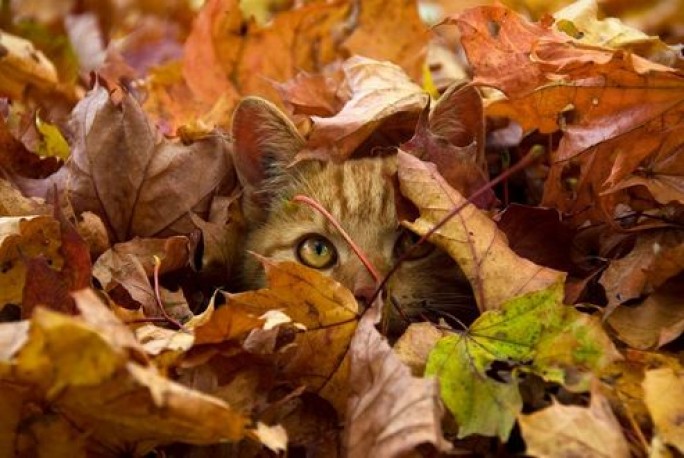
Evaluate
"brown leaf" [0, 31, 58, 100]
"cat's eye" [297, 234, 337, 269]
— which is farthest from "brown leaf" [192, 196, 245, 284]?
"brown leaf" [0, 31, 58, 100]

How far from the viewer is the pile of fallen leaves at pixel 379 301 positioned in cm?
123

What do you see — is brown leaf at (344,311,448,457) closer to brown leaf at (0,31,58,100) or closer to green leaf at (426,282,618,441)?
green leaf at (426,282,618,441)

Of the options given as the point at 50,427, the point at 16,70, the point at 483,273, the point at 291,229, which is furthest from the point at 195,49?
the point at 50,427

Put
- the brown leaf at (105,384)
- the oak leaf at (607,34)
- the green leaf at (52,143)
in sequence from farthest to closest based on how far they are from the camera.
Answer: the green leaf at (52,143) < the oak leaf at (607,34) < the brown leaf at (105,384)

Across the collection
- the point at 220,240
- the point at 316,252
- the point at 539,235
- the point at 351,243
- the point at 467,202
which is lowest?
the point at 316,252

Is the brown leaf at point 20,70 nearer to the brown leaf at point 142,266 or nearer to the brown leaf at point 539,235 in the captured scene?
the brown leaf at point 142,266

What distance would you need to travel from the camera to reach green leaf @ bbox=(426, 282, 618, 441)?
51.2 inches

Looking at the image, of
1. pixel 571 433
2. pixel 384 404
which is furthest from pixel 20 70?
pixel 571 433

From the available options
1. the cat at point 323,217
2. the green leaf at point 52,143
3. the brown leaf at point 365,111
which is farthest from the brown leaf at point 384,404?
the green leaf at point 52,143

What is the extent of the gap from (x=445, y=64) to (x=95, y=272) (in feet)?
5.94

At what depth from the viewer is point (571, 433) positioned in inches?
48.2

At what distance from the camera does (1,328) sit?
49.4 inches

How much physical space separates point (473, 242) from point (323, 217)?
606mm

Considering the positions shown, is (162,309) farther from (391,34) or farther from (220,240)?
(391,34)
